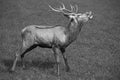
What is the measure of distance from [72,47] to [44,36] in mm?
4319

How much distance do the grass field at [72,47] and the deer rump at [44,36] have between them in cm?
106

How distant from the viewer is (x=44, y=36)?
792 cm

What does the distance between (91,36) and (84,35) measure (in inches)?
18.6

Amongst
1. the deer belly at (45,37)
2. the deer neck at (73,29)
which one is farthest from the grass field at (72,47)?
the deer neck at (73,29)

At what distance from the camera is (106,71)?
343 inches

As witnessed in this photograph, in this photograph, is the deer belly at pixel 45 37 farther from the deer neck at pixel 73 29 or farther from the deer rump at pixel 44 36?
the deer neck at pixel 73 29

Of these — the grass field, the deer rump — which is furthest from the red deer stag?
the grass field

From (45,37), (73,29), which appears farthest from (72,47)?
(45,37)

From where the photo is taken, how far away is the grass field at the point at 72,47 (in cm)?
832

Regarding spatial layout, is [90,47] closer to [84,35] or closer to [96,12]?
[84,35]

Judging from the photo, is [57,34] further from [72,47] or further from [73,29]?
[72,47]

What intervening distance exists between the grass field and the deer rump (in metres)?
1.06

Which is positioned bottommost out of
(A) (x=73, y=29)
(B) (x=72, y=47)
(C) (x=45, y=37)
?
(B) (x=72, y=47)

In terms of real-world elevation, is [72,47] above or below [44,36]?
below
